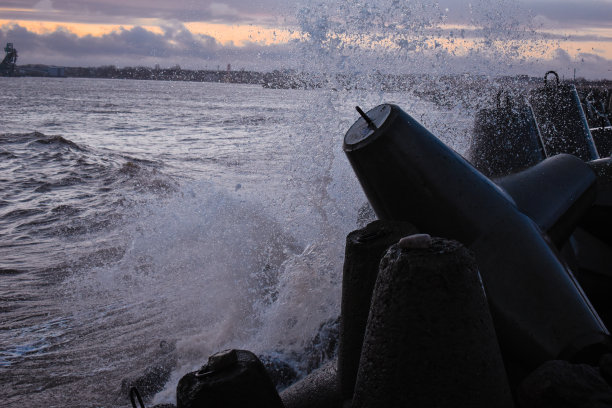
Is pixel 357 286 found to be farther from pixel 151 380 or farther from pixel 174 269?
pixel 174 269

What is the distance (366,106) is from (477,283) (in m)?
7.62

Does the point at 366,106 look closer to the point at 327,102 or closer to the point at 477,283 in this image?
the point at 327,102

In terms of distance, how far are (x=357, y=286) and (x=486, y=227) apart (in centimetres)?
83

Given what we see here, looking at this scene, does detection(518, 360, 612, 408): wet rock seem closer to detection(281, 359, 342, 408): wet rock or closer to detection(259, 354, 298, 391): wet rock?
detection(281, 359, 342, 408): wet rock

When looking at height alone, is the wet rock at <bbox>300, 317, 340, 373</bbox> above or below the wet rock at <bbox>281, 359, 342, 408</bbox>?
below

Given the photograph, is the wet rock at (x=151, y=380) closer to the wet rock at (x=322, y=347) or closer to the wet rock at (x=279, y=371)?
the wet rock at (x=279, y=371)

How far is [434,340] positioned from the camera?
1.92 m

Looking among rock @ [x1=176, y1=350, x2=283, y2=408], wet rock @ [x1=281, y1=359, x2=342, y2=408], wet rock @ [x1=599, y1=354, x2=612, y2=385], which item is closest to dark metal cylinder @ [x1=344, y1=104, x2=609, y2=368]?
wet rock @ [x1=599, y1=354, x2=612, y2=385]

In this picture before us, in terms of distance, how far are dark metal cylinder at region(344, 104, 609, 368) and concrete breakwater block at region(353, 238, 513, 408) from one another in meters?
0.90

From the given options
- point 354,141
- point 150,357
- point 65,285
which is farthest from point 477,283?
point 65,285

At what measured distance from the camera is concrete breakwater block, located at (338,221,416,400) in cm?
267

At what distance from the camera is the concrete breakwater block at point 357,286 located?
2.67m

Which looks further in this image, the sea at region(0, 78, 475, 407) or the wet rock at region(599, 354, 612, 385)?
the sea at region(0, 78, 475, 407)

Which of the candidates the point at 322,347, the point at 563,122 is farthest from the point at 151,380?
the point at 563,122
